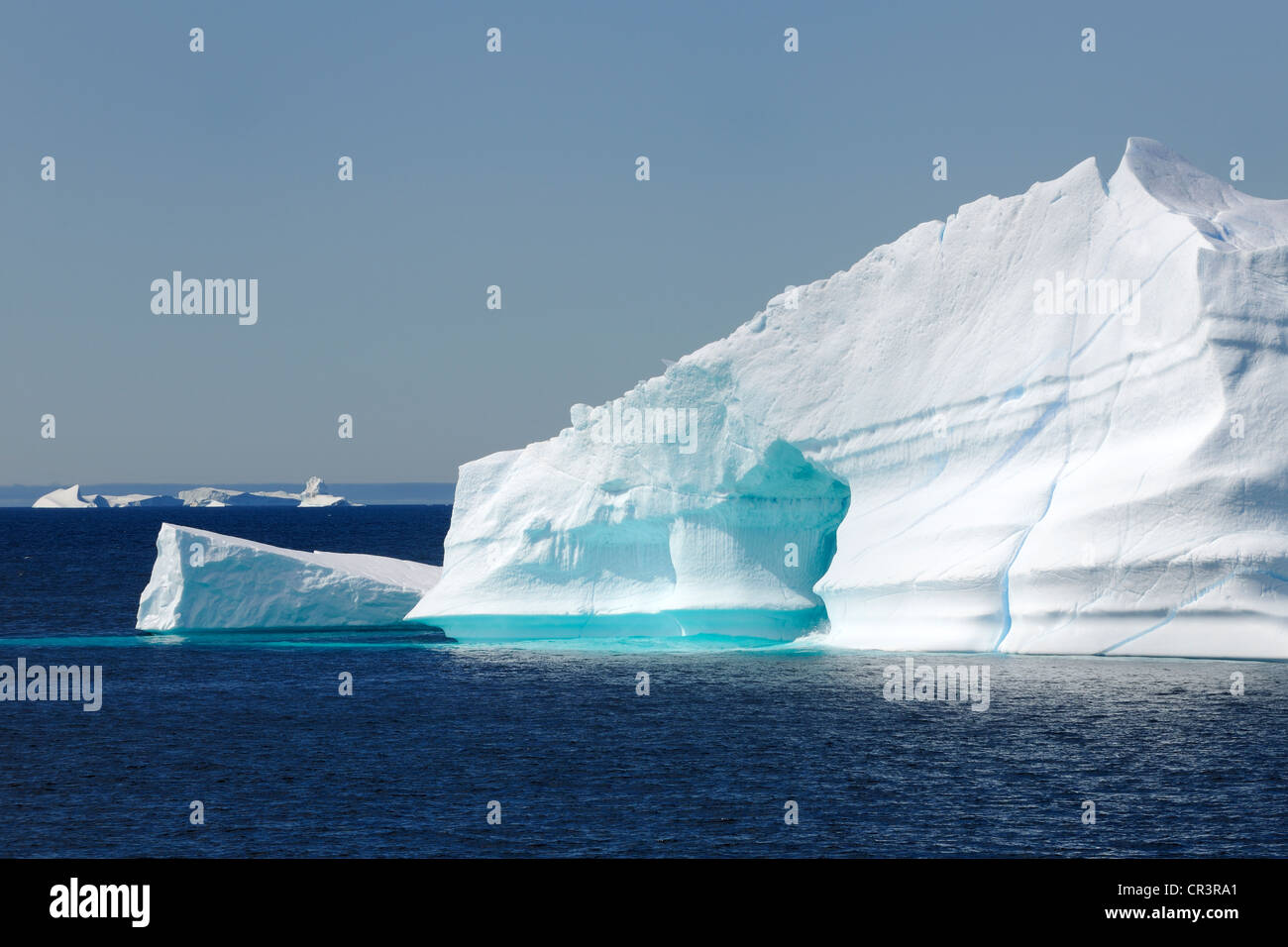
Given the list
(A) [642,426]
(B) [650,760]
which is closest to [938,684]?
(B) [650,760]

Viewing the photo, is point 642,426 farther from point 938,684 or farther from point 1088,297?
point 938,684

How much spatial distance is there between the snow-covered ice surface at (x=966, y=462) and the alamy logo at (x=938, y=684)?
5.34 ft

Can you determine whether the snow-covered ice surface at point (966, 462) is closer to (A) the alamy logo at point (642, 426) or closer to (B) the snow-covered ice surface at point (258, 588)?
(A) the alamy logo at point (642, 426)

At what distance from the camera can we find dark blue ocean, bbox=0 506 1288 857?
14.8m

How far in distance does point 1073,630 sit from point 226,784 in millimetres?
15010

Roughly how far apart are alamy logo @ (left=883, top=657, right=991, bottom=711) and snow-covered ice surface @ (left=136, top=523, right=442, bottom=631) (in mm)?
16162

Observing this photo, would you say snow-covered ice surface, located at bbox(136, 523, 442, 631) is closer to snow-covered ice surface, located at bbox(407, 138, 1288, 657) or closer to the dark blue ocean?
snow-covered ice surface, located at bbox(407, 138, 1288, 657)

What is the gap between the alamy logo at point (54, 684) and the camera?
25438 millimetres

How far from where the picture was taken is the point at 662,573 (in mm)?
32156

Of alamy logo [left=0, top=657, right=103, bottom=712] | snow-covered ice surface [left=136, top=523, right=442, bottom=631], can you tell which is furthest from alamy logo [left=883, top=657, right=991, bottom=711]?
snow-covered ice surface [left=136, top=523, right=442, bottom=631]

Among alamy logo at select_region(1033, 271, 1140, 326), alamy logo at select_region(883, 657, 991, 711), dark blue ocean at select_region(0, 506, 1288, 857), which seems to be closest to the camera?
dark blue ocean at select_region(0, 506, 1288, 857)

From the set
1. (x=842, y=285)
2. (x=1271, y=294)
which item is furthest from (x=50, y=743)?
(x=1271, y=294)
